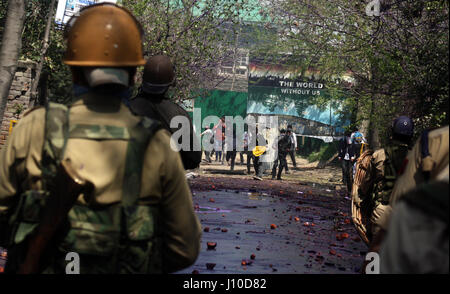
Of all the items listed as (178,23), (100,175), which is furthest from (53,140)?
(178,23)

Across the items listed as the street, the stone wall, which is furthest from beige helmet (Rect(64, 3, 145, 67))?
the stone wall

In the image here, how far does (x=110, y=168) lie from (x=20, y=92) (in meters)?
17.4

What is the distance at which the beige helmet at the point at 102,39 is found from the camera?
308 cm

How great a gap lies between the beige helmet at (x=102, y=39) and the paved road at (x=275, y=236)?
5.38m

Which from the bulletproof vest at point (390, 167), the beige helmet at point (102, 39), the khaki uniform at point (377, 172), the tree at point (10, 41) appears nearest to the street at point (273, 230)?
the khaki uniform at point (377, 172)

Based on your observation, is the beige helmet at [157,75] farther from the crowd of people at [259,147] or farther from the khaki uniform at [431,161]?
the crowd of people at [259,147]

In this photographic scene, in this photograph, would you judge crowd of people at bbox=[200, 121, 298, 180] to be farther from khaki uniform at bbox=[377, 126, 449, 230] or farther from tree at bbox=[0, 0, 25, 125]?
khaki uniform at bbox=[377, 126, 449, 230]

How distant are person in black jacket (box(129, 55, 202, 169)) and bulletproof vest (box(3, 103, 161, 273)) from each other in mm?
2790

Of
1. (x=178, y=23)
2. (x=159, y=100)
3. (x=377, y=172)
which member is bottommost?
(x=377, y=172)

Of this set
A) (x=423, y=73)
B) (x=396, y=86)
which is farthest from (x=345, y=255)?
(x=396, y=86)

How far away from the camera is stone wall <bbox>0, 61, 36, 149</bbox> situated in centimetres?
1930

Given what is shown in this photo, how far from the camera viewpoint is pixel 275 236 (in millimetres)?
12164

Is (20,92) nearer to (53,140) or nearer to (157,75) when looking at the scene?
(157,75)

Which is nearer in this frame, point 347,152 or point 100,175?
point 100,175
